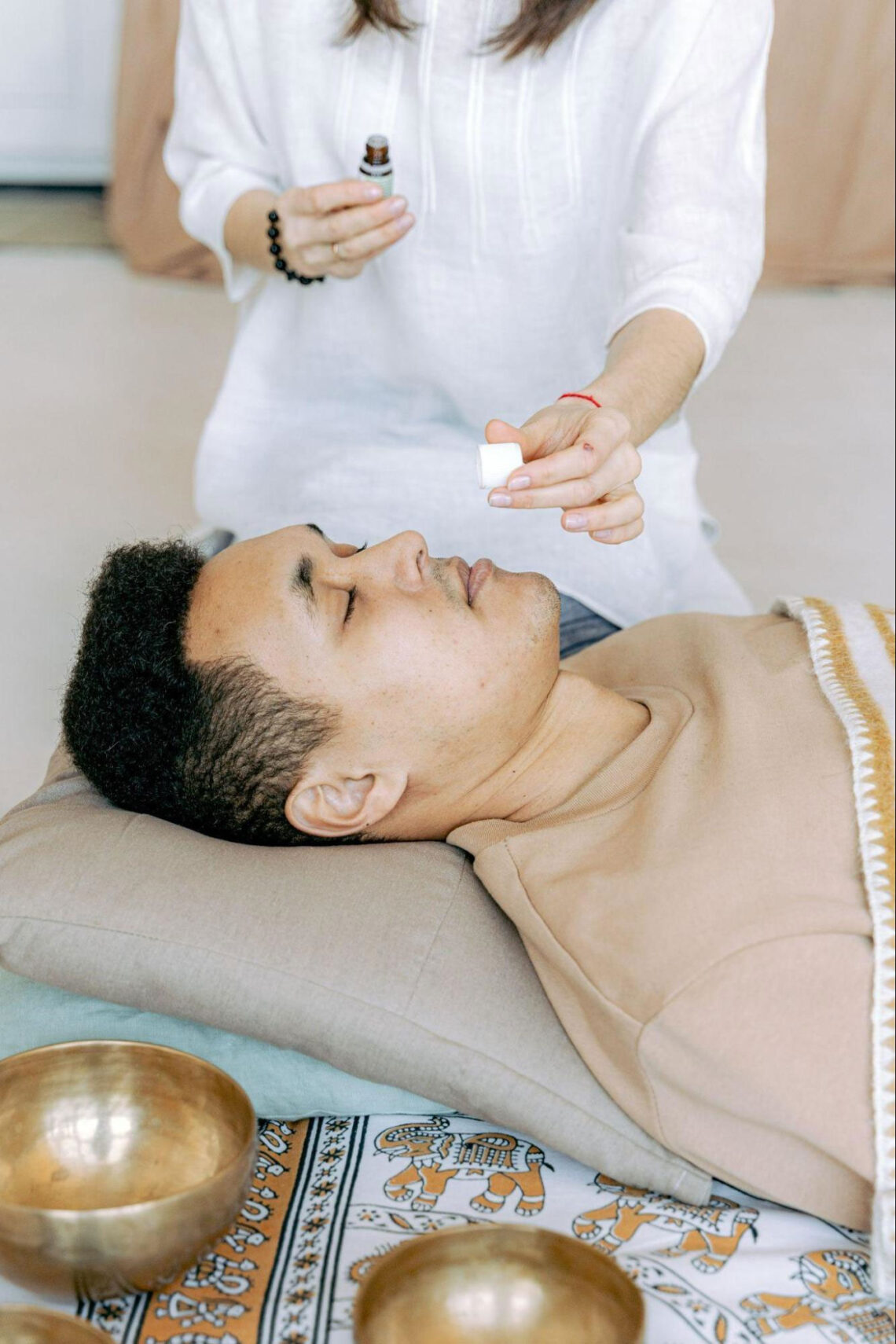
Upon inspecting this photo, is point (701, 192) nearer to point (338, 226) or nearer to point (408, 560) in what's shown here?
point (338, 226)

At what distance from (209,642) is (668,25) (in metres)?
1.12

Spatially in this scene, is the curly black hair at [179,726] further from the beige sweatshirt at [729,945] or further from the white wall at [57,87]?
the white wall at [57,87]

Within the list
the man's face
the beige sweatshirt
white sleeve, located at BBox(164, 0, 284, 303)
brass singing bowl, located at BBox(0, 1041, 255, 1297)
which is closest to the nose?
the man's face

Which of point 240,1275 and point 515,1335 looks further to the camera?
point 240,1275

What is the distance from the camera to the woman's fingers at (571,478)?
4.54ft

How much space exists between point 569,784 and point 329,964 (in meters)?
0.41

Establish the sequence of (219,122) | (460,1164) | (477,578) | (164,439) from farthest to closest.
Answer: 1. (164,439)
2. (219,122)
3. (477,578)
4. (460,1164)

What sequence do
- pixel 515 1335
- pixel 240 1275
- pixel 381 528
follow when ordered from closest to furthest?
pixel 515 1335 < pixel 240 1275 < pixel 381 528

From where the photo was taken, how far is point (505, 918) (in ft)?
5.04

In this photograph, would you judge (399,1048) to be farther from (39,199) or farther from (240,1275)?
(39,199)

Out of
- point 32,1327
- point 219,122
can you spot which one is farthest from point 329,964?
point 219,122

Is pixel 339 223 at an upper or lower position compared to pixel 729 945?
upper

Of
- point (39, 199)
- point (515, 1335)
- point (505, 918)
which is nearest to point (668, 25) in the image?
point (505, 918)

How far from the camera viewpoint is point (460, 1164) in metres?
1.40
